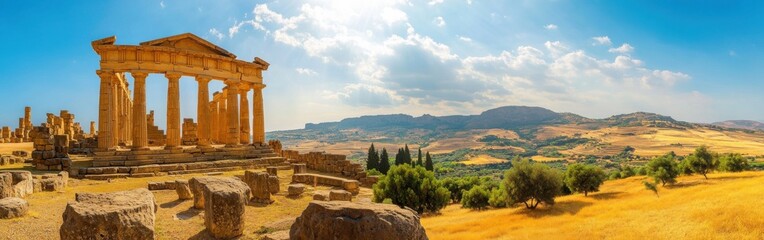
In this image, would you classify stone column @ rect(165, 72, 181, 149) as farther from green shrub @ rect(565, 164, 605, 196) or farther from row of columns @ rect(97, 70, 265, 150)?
green shrub @ rect(565, 164, 605, 196)

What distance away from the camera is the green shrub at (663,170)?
45.0 meters

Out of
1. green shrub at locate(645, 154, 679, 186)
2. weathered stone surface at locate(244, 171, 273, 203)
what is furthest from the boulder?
green shrub at locate(645, 154, 679, 186)

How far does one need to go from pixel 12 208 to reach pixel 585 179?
153 feet

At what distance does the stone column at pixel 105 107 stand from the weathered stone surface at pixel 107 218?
20961 millimetres

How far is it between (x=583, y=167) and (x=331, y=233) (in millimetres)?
47384

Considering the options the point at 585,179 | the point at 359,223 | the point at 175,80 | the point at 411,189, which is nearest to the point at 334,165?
the point at 411,189

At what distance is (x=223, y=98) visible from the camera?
1518 inches

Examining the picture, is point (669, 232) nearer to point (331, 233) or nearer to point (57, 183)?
point (331, 233)

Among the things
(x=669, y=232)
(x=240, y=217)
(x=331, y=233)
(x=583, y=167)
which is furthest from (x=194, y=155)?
(x=583, y=167)

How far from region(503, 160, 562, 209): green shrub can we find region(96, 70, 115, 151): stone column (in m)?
29.0

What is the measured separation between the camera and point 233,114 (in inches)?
1256

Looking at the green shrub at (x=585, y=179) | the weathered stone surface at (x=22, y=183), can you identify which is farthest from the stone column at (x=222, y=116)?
the green shrub at (x=585, y=179)

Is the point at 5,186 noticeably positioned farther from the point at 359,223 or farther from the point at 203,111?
the point at 203,111

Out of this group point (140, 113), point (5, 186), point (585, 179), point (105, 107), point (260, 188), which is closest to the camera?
point (5, 186)
